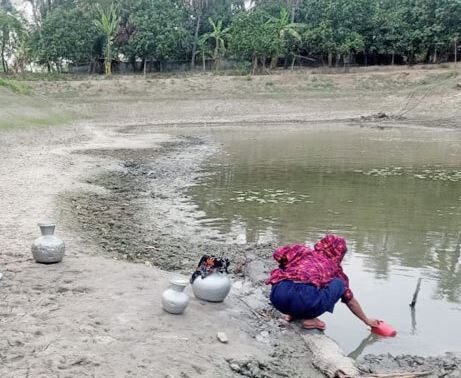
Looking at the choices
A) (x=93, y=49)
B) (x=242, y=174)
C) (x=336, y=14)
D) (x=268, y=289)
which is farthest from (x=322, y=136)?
(x=93, y=49)

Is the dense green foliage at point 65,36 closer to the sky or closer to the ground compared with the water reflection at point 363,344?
closer to the sky

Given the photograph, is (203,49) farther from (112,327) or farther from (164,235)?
(112,327)

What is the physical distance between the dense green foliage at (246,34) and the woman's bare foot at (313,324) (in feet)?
152

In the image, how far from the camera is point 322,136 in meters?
29.1

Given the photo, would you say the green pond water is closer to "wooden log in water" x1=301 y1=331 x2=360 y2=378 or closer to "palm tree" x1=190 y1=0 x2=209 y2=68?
"wooden log in water" x1=301 y1=331 x2=360 y2=378

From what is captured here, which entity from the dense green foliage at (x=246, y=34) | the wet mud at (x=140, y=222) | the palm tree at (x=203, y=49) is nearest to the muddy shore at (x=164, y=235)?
the wet mud at (x=140, y=222)

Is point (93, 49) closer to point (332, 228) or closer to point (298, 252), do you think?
point (332, 228)

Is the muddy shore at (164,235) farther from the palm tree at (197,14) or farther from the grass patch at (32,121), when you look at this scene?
the palm tree at (197,14)

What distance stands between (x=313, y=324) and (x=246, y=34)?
155 ft

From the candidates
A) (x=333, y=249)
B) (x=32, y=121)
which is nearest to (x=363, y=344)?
(x=333, y=249)

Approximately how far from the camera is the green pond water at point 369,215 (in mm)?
6539

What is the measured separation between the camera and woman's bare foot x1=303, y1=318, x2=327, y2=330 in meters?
5.88

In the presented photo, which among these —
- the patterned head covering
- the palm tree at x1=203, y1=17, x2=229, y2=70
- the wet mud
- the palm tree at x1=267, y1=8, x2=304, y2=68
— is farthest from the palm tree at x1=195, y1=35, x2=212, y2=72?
the patterned head covering

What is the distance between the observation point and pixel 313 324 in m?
5.88
